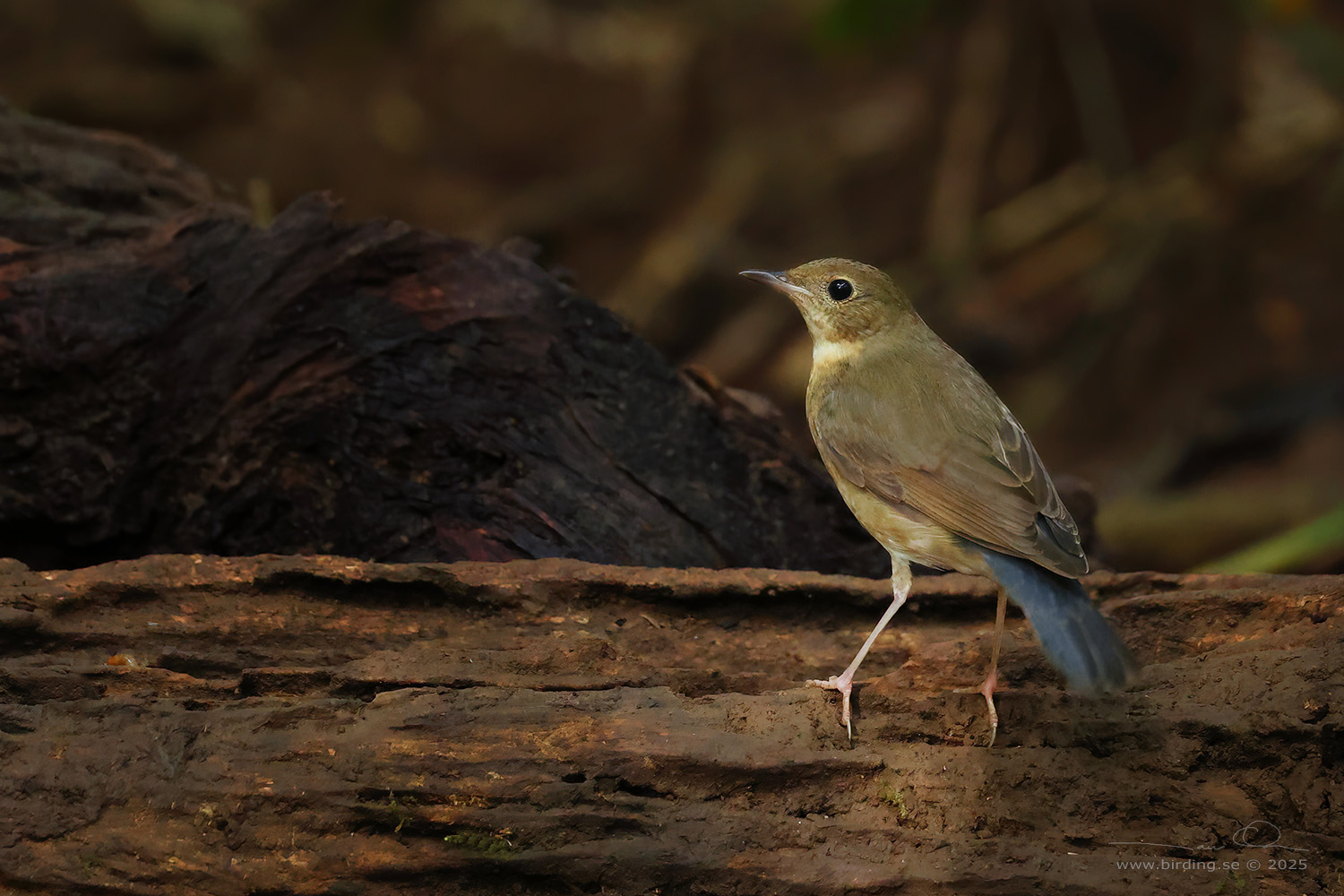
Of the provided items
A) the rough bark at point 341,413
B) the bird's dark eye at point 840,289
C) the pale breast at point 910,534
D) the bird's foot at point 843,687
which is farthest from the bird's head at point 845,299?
the bird's foot at point 843,687

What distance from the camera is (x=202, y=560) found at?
11.1 ft

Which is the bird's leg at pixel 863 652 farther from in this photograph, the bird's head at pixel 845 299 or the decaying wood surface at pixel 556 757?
the bird's head at pixel 845 299

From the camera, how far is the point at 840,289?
14.3ft

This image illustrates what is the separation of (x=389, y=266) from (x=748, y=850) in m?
2.34

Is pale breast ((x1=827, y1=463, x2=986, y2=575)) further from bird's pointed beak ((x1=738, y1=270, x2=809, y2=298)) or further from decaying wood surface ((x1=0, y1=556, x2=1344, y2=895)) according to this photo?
bird's pointed beak ((x1=738, y1=270, x2=809, y2=298))

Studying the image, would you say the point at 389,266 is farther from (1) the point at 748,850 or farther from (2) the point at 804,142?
(2) the point at 804,142

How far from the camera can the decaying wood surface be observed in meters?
2.78

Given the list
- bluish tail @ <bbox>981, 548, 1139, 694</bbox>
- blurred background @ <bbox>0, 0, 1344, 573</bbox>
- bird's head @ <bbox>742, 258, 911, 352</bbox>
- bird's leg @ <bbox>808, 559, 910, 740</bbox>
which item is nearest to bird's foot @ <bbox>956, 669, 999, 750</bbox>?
bluish tail @ <bbox>981, 548, 1139, 694</bbox>

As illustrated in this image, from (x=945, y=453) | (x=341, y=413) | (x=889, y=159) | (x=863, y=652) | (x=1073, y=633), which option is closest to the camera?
(x=1073, y=633)

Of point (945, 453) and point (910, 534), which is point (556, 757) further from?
point (945, 453)

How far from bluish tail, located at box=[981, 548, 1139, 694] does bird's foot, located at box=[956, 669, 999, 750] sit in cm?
17

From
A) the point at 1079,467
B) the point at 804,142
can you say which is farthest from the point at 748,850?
the point at 804,142

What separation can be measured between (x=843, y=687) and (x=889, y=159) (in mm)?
8441

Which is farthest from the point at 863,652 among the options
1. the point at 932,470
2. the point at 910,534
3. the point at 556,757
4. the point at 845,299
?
the point at 845,299
